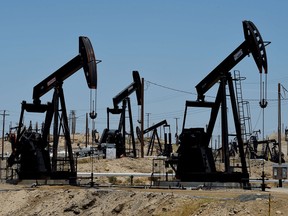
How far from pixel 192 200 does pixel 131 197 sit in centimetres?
317

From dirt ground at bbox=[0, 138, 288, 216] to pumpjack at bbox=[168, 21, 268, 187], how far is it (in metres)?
2.89

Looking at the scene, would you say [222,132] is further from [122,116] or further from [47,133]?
[122,116]

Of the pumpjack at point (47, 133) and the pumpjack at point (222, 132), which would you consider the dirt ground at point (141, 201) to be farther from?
the pumpjack at point (222, 132)

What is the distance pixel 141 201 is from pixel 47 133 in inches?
498

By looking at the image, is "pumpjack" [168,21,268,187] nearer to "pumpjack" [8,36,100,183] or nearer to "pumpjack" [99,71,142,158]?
"pumpjack" [8,36,100,183]

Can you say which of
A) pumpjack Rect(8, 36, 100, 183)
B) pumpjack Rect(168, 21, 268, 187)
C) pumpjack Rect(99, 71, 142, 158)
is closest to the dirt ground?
pumpjack Rect(8, 36, 100, 183)

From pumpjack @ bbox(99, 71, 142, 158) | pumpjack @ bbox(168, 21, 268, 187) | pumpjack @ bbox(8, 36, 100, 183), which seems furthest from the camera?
pumpjack @ bbox(99, 71, 142, 158)

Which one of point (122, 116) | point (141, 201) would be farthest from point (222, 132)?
point (122, 116)

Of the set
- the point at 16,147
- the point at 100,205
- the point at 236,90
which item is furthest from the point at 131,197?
the point at 16,147

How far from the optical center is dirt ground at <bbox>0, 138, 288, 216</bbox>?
654 inches

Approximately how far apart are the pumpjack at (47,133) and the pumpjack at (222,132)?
523 centimetres

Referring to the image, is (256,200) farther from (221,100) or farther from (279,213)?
(221,100)

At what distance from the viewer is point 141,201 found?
20.2 meters

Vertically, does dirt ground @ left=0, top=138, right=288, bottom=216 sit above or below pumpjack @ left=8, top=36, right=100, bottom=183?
below
